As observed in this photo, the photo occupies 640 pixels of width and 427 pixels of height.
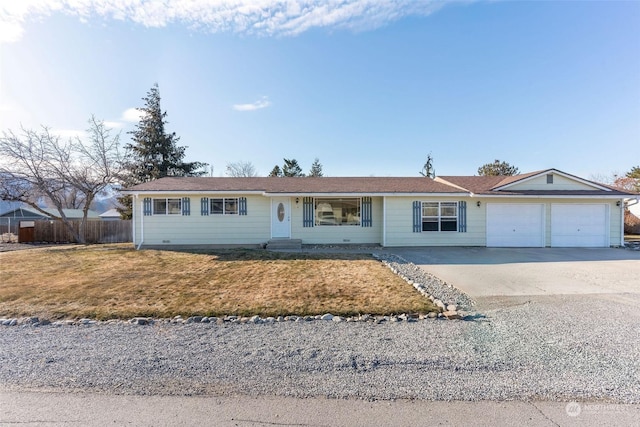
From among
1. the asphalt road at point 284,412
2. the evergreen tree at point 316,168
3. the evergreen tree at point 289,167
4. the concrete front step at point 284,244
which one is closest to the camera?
the asphalt road at point 284,412

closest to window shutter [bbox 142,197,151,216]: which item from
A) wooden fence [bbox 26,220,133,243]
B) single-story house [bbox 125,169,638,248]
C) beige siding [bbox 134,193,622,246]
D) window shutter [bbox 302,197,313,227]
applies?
single-story house [bbox 125,169,638,248]

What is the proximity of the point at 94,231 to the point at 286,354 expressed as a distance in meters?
20.9

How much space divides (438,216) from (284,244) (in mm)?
6877

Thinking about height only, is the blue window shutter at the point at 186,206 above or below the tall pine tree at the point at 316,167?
below

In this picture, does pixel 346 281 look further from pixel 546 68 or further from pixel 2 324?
pixel 546 68

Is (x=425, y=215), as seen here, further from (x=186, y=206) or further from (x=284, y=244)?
(x=186, y=206)

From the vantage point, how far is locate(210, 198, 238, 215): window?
1367cm

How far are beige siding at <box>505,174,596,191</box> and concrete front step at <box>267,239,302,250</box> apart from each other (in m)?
9.53

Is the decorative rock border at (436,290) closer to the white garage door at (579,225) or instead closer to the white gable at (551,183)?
the white gable at (551,183)

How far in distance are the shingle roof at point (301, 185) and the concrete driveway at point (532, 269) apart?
2.86 meters

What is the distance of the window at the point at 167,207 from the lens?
1361cm

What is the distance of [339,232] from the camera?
13984 mm

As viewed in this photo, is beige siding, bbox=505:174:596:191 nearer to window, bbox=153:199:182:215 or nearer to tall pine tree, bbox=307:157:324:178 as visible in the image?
window, bbox=153:199:182:215

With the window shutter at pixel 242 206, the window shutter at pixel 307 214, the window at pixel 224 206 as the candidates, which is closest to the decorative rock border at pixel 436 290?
the window shutter at pixel 307 214
